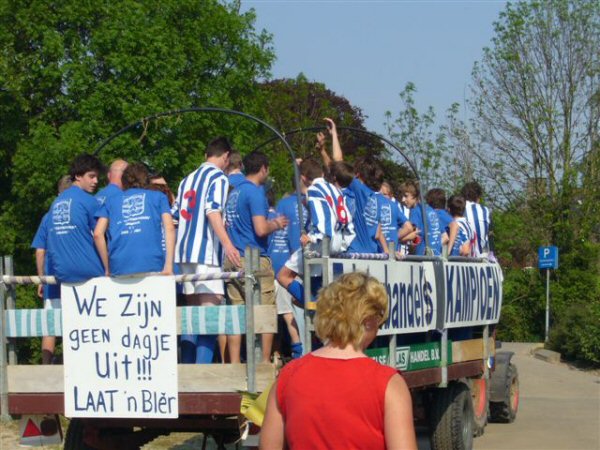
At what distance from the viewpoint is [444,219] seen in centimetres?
1341

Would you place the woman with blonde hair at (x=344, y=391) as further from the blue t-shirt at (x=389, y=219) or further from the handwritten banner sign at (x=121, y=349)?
the blue t-shirt at (x=389, y=219)

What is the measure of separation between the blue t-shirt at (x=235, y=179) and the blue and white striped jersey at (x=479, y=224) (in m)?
4.52

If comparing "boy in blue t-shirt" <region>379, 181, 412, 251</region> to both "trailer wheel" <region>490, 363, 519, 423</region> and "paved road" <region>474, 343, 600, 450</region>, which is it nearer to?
"paved road" <region>474, 343, 600, 450</region>

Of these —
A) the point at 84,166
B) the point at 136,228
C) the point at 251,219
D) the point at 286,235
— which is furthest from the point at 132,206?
the point at 286,235

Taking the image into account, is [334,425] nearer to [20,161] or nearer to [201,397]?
[201,397]

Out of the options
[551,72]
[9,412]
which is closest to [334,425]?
[9,412]

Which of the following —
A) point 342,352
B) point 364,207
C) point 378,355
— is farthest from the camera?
point 364,207

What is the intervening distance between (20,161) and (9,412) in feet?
77.7

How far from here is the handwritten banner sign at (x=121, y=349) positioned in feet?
25.5

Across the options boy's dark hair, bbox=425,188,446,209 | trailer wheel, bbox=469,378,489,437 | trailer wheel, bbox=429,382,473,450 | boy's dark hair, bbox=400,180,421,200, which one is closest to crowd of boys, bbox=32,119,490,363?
trailer wheel, bbox=429,382,473,450

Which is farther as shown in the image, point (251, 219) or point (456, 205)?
point (456, 205)

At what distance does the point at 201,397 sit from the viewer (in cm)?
770

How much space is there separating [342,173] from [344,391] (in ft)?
17.8

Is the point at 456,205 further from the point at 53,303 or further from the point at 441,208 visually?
the point at 53,303
